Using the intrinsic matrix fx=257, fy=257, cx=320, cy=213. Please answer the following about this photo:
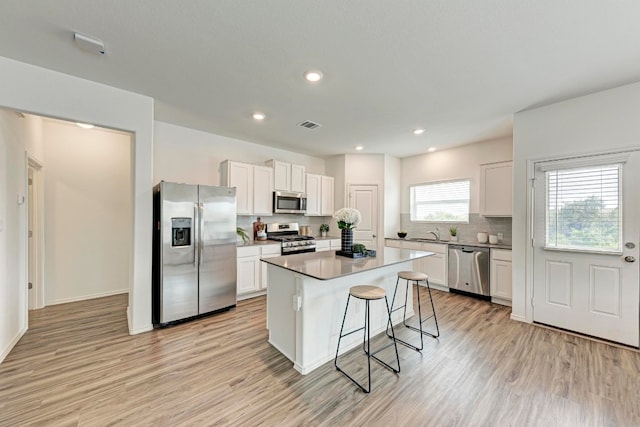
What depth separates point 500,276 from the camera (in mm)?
3955

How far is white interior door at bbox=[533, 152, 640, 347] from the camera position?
2.63 m

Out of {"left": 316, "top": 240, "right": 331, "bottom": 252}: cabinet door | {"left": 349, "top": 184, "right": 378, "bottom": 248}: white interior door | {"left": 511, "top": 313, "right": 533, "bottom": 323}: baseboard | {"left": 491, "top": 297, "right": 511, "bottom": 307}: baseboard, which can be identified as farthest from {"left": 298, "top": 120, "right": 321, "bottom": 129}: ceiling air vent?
{"left": 491, "top": 297, "right": 511, "bottom": 307}: baseboard

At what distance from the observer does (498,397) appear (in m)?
1.93

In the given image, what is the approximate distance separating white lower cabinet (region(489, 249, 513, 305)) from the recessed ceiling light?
369cm

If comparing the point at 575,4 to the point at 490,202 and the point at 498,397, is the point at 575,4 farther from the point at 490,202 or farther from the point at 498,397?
the point at 490,202

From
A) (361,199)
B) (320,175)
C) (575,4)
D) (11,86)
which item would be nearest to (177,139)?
(11,86)

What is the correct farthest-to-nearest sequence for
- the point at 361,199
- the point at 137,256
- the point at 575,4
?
1. the point at 361,199
2. the point at 137,256
3. the point at 575,4

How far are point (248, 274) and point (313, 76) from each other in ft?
9.70

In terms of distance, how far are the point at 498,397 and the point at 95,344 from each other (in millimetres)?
3726

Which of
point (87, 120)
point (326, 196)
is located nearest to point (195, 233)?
point (87, 120)

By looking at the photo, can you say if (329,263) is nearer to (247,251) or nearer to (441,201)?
(247,251)

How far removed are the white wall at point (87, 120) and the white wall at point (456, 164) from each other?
15.9 feet

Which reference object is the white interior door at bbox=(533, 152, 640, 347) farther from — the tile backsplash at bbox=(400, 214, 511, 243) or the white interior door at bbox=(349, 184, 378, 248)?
the white interior door at bbox=(349, 184, 378, 248)

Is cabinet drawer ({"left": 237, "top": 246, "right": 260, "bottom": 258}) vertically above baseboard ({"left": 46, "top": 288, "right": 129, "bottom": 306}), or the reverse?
cabinet drawer ({"left": 237, "top": 246, "right": 260, "bottom": 258})
